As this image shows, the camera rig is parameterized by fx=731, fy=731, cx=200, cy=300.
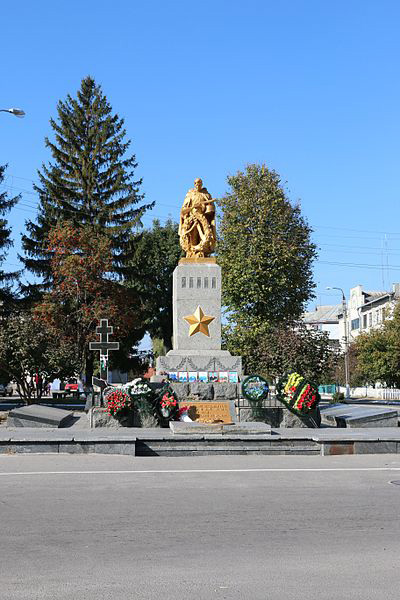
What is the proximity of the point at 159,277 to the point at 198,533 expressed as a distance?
164ft

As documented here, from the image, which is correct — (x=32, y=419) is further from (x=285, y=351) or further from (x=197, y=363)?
(x=285, y=351)

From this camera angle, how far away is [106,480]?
429 inches

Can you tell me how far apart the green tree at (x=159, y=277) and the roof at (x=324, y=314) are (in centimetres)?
6906

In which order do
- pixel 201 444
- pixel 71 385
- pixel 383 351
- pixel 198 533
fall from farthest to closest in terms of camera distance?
pixel 71 385 < pixel 383 351 < pixel 201 444 < pixel 198 533

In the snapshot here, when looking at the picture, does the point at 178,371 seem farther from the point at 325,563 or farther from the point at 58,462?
the point at 325,563

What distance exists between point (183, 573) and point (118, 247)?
4285 cm

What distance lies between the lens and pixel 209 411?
60.8ft

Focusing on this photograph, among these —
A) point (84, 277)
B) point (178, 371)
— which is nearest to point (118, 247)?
point (84, 277)

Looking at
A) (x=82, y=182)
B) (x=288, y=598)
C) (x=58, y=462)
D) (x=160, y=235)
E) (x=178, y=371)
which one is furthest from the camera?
(x=160, y=235)

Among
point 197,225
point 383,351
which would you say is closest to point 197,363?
point 197,225

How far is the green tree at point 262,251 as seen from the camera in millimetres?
43219

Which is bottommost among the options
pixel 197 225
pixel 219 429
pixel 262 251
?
pixel 219 429

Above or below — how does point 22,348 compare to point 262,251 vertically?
below

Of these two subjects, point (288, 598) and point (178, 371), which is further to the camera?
point (178, 371)
